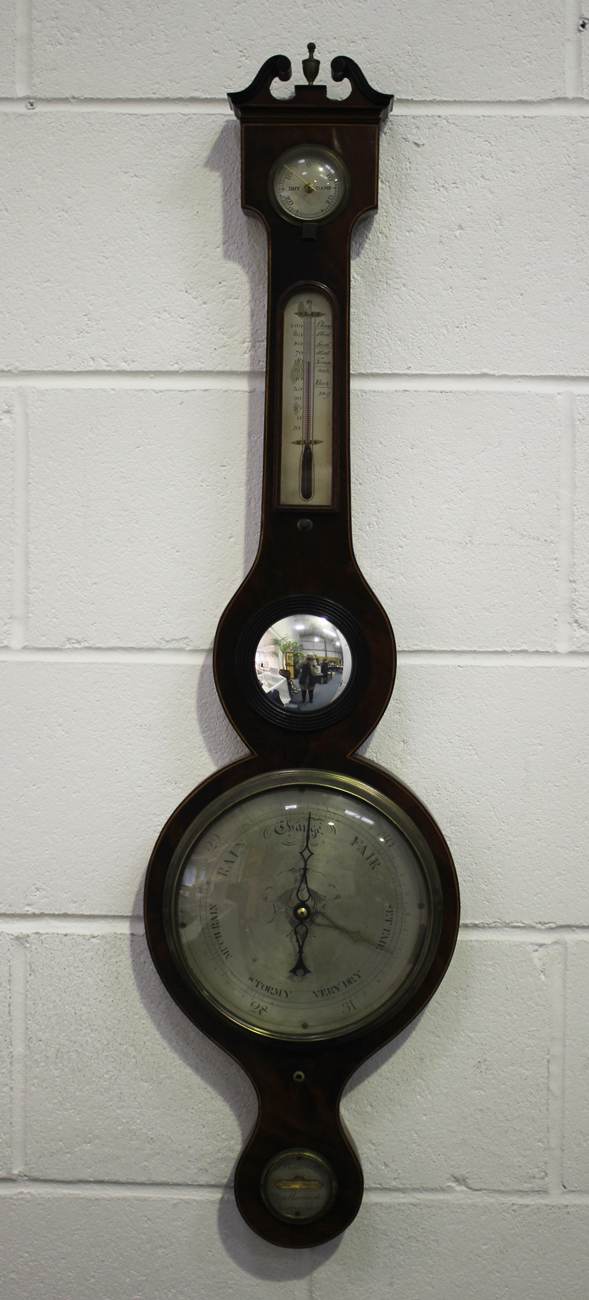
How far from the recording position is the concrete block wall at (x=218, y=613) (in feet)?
3.15

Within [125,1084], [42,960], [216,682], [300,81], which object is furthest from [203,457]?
[125,1084]

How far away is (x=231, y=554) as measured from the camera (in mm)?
975

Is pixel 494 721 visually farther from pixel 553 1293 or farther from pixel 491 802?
pixel 553 1293

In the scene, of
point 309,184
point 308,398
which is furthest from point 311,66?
point 308,398

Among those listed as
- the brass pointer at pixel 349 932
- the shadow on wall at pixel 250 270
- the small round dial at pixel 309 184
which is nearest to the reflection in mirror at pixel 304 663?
the shadow on wall at pixel 250 270

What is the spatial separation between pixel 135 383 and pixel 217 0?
0.44 meters

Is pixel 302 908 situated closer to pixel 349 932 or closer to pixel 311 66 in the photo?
pixel 349 932

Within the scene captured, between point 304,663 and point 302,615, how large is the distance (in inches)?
2.0

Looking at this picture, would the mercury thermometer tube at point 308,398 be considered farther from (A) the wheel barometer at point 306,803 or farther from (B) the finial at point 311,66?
(B) the finial at point 311,66

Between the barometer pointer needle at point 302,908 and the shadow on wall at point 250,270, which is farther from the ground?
the shadow on wall at point 250,270

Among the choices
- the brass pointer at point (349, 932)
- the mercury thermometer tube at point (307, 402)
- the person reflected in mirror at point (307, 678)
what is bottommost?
the brass pointer at point (349, 932)

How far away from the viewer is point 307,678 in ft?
2.96

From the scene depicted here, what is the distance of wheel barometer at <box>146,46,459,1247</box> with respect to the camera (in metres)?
0.90

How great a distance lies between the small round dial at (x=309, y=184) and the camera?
90 cm
